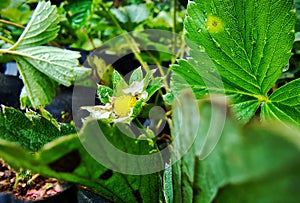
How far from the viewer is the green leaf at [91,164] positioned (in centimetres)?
19

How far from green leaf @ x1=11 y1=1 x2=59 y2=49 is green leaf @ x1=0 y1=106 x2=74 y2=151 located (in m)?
0.36

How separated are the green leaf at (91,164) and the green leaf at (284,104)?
14 cm

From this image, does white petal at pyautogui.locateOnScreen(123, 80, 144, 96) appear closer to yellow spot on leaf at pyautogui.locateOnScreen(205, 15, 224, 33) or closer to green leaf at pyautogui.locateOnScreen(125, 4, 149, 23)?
Answer: yellow spot on leaf at pyautogui.locateOnScreen(205, 15, 224, 33)

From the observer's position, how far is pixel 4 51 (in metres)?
0.61

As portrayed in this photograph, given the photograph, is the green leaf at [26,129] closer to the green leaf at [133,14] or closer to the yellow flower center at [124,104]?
the yellow flower center at [124,104]

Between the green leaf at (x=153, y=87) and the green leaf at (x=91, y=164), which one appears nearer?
the green leaf at (x=91, y=164)

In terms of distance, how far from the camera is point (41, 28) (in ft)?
2.09

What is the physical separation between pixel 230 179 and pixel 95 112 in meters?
0.21

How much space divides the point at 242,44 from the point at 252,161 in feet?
0.75

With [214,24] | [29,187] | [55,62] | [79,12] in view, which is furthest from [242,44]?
[79,12]

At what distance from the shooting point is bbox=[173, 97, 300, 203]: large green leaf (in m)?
0.13

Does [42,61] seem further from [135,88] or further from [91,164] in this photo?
[91,164]

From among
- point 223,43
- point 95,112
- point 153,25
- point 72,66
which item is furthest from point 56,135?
point 153,25

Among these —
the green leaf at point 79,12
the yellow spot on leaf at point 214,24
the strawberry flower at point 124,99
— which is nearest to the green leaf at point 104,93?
the strawberry flower at point 124,99
